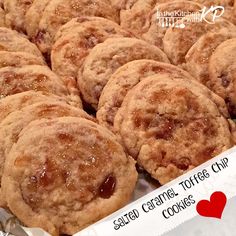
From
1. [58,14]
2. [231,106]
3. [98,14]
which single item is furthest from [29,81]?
[231,106]

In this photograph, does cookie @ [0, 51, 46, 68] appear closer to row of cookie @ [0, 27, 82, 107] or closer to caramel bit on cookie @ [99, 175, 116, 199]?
row of cookie @ [0, 27, 82, 107]

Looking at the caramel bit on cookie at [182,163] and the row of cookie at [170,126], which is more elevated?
the row of cookie at [170,126]

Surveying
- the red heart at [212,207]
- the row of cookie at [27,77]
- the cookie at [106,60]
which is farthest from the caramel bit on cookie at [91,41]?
the red heart at [212,207]

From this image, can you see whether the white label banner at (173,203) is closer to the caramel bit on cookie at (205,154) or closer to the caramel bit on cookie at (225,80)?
the caramel bit on cookie at (205,154)

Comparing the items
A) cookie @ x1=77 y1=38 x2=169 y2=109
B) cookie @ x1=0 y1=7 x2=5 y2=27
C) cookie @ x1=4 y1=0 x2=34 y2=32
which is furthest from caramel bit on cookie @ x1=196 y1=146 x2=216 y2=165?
cookie @ x1=0 y1=7 x2=5 y2=27

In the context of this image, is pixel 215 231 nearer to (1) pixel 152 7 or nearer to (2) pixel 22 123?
(2) pixel 22 123

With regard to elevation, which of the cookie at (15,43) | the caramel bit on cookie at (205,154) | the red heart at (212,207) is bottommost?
the red heart at (212,207)
